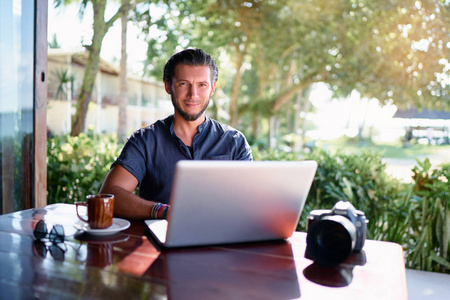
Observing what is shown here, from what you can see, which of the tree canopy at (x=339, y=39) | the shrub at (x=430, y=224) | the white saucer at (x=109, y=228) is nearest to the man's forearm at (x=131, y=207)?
the white saucer at (x=109, y=228)

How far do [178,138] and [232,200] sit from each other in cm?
103

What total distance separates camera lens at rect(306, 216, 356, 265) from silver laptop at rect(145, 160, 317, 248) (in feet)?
0.38

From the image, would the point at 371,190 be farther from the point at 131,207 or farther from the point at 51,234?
the point at 51,234

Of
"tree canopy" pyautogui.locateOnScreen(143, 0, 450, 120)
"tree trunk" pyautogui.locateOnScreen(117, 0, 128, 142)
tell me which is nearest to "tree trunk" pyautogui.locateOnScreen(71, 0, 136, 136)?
"tree trunk" pyautogui.locateOnScreen(117, 0, 128, 142)

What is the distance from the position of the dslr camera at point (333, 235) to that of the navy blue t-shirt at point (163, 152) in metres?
1.04

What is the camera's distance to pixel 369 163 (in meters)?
3.15

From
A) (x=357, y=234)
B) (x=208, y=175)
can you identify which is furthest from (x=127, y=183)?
(x=357, y=234)

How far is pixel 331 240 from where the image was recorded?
113cm

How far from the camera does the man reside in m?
2.02

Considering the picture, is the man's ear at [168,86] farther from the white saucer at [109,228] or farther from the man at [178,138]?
the white saucer at [109,228]

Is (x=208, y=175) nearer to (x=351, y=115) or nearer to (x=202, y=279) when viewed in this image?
(x=202, y=279)

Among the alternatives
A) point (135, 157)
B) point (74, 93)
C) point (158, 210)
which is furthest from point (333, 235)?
point (74, 93)

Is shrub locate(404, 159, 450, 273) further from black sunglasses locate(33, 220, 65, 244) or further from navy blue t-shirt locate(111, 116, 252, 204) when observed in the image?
black sunglasses locate(33, 220, 65, 244)

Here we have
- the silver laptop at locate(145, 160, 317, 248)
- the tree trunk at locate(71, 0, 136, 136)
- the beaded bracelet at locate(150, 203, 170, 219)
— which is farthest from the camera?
the tree trunk at locate(71, 0, 136, 136)
